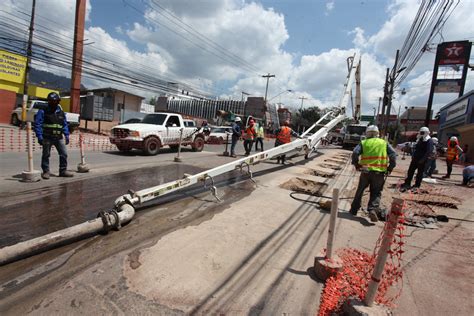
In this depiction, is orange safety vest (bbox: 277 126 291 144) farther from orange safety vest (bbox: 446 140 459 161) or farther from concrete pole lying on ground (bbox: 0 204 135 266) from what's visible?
concrete pole lying on ground (bbox: 0 204 135 266)

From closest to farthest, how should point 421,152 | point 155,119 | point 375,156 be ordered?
point 375,156 < point 421,152 < point 155,119

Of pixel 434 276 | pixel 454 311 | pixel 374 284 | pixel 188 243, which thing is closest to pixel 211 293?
pixel 188 243

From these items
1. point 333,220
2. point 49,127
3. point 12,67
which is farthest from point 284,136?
point 12,67

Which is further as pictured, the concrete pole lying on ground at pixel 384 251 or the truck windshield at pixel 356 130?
the truck windshield at pixel 356 130

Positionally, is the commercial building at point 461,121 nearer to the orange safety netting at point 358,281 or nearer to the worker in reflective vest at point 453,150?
the worker in reflective vest at point 453,150

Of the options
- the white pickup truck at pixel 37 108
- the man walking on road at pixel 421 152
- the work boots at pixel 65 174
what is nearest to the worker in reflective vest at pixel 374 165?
the man walking on road at pixel 421 152

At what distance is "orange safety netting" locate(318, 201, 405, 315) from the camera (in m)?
2.47

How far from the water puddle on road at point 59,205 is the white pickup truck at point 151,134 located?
13.4 ft

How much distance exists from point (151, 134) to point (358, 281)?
10.3 metres

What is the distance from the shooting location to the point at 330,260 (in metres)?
3.08

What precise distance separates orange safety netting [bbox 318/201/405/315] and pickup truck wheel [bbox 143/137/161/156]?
9.43 metres

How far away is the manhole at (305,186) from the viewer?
724cm

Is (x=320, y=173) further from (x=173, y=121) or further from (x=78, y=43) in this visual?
(x=78, y=43)

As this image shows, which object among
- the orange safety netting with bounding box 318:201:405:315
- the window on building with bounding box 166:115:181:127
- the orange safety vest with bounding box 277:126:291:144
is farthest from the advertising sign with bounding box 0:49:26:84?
the orange safety netting with bounding box 318:201:405:315
